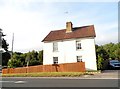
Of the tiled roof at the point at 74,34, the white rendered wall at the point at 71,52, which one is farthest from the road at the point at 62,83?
the tiled roof at the point at 74,34

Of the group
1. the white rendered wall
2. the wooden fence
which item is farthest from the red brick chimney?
the wooden fence

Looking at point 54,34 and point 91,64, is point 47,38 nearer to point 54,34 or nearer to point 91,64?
point 54,34

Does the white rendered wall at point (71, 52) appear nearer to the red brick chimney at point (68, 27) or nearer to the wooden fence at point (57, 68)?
the red brick chimney at point (68, 27)

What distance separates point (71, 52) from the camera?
37344 millimetres

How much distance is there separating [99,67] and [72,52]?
498 cm

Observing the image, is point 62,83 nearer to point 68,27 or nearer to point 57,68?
point 57,68

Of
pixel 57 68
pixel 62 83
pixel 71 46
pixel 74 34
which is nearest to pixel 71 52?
pixel 71 46

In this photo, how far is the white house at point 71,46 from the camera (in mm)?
35594

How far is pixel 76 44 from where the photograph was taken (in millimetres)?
37156

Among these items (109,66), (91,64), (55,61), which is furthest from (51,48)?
(109,66)

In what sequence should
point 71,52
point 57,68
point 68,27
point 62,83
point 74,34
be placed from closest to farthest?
point 62,83, point 57,68, point 71,52, point 74,34, point 68,27

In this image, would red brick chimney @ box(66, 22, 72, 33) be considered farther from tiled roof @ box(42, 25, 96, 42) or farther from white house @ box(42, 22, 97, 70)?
tiled roof @ box(42, 25, 96, 42)

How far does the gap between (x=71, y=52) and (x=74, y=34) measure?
3176 mm

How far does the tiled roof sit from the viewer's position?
37013 mm
